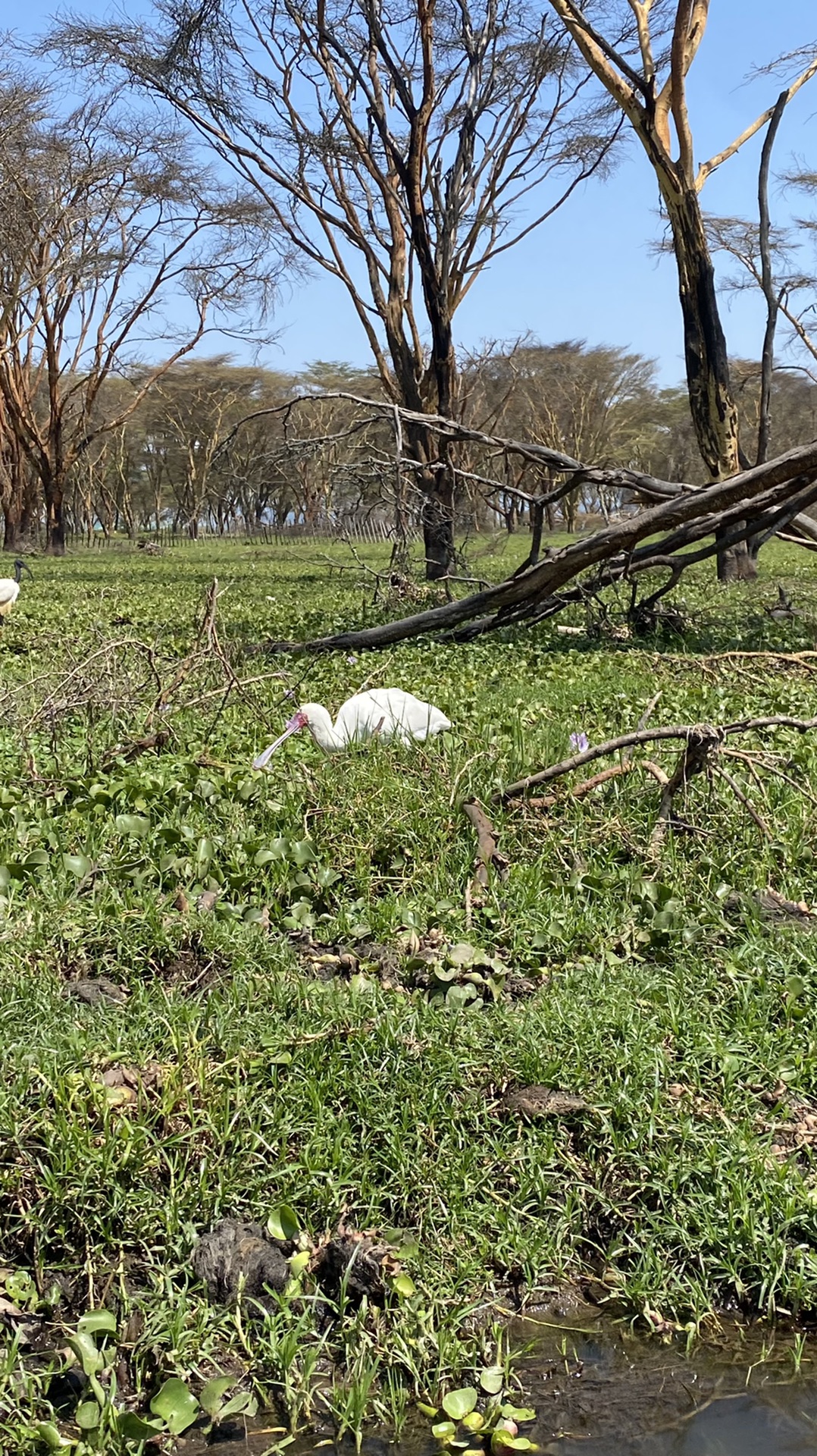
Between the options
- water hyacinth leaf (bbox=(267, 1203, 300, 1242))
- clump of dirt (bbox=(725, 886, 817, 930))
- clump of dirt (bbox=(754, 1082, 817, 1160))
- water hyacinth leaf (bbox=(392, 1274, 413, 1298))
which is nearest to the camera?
water hyacinth leaf (bbox=(392, 1274, 413, 1298))

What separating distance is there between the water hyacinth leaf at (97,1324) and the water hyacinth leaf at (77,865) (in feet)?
5.74

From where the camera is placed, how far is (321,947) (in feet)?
12.0

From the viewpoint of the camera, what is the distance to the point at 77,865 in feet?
12.6

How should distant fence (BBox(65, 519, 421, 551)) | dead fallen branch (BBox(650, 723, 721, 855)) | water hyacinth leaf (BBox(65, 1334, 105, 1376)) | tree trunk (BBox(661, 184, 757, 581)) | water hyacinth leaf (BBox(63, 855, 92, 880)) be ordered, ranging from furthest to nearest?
1. distant fence (BBox(65, 519, 421, 551))
2. tree trunk (BBox(661, 184, 757, 581))
3. dead fallen branch (BBox(650, 723, 721, 855))
4. water hyacinth leaf (BBox(63, 855, 92, 880))
5. water hyacinth leaf (BBox(65, 1334, 105, 1376))

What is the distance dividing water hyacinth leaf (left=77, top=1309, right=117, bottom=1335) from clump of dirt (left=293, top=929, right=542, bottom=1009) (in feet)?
3.98

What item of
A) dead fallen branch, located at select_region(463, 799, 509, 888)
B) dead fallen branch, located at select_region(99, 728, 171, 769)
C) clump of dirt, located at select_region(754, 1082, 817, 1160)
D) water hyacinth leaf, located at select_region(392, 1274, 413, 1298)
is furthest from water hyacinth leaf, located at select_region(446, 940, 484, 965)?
dead fallen branch, located at select_region(99, 728, 171, 769)

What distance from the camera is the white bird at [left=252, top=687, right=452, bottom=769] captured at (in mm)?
5215

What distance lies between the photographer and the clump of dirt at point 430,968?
3340 mm

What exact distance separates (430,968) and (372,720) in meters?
2.02

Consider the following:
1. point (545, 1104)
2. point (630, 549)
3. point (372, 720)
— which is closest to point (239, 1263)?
point (545, 1104)

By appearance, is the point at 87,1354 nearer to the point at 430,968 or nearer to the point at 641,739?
the point at 430,968

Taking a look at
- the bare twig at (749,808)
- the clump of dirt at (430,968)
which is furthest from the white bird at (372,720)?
the clump of dirt at (430,968)

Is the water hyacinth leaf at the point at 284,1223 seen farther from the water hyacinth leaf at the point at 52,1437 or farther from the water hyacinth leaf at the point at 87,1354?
the water hyacinth leaf at the point at 52,1437

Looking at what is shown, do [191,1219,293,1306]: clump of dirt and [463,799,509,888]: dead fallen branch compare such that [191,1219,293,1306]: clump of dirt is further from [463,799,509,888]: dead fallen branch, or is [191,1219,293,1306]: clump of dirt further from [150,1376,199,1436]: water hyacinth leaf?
[463,799,509,888]: dead fallen branch
